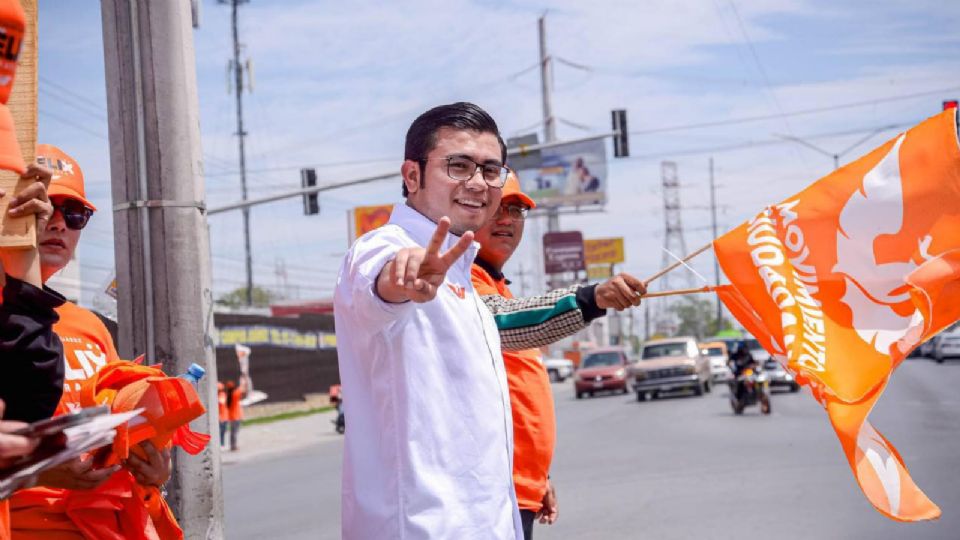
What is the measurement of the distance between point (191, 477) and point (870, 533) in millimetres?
5731

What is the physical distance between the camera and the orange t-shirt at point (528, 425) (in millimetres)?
4184

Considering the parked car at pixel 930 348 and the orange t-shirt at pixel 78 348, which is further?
the parked car at pixel 930 348

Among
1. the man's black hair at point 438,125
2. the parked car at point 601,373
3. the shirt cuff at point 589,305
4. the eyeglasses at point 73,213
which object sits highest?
the man's black hair at point 438,125

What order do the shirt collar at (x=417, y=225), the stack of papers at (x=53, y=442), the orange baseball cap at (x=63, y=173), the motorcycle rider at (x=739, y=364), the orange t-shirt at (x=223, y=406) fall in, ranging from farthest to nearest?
→ 1. the motorcycle rider at (x=739, y=364)
2. the orange t-shirt at (x=223, y=406)
3. the orange baseball cap at (x=63, y=173)
4. the shirt collar at (x=417, y=225)
5. the stack of papers at (x=53, y=442)

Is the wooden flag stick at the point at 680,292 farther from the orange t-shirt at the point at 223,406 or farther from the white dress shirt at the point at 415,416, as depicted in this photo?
the orange t-shirt at the point at 223,406

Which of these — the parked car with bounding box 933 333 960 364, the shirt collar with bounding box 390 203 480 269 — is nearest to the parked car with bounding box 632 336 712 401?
the parked car with bounding box 933 333 960 364

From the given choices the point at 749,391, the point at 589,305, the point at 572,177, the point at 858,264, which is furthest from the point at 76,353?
the point at 572,177

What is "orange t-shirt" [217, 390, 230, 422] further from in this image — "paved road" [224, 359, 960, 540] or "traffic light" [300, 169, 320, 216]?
"traffic light" [300, 169, 320, 216]

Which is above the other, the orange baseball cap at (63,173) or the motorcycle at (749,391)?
the orange baseball cap at (63,173)

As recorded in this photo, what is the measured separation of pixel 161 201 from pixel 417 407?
210cm

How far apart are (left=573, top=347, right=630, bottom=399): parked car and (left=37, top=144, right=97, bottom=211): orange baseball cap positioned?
114 feet

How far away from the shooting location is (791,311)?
4.04 metres

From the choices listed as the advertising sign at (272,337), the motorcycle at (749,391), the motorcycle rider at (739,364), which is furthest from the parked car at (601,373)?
the motorcycle at (749,391)

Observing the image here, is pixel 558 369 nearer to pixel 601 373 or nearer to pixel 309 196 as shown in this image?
pixel 601 373
